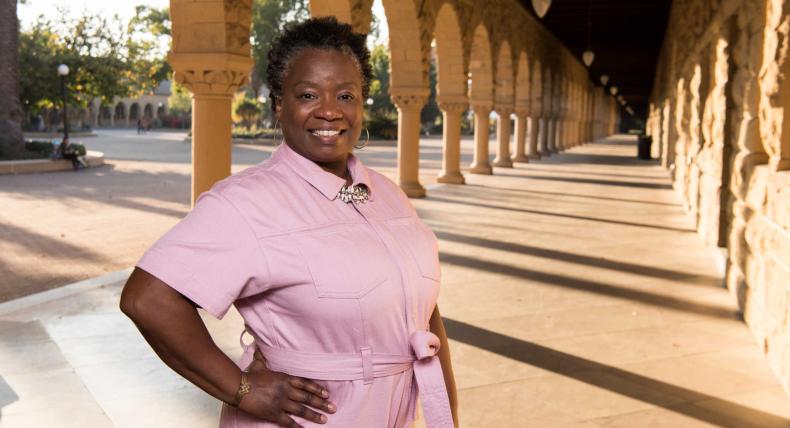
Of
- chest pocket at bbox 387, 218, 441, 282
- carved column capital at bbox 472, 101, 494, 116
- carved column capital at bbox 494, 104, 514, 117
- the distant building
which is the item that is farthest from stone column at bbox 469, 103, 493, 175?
the distant building

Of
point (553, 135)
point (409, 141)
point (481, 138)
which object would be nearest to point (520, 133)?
point (481, 138)

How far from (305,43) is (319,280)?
595 millimetres

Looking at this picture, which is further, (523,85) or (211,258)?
(523,85)

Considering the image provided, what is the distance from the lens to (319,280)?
5.50 feet

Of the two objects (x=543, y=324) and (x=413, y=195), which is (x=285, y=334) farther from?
(x=413, y=195)

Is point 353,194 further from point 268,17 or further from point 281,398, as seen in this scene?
point 268,17

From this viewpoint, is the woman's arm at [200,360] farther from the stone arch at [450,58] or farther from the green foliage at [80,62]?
the green foliage at [80,62]

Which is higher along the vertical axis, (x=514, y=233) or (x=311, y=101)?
(x=311, y=101)

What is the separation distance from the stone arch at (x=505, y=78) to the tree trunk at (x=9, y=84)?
41.6 ft

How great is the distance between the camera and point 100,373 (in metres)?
4.57

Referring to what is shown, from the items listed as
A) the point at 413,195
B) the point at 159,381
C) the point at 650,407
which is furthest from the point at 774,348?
the point at 413,195

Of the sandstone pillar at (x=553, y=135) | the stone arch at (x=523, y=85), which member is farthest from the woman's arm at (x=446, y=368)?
the sandstone pillar at (x=553, y=135)

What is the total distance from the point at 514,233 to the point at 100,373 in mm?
6604

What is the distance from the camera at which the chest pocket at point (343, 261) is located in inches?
66.2
